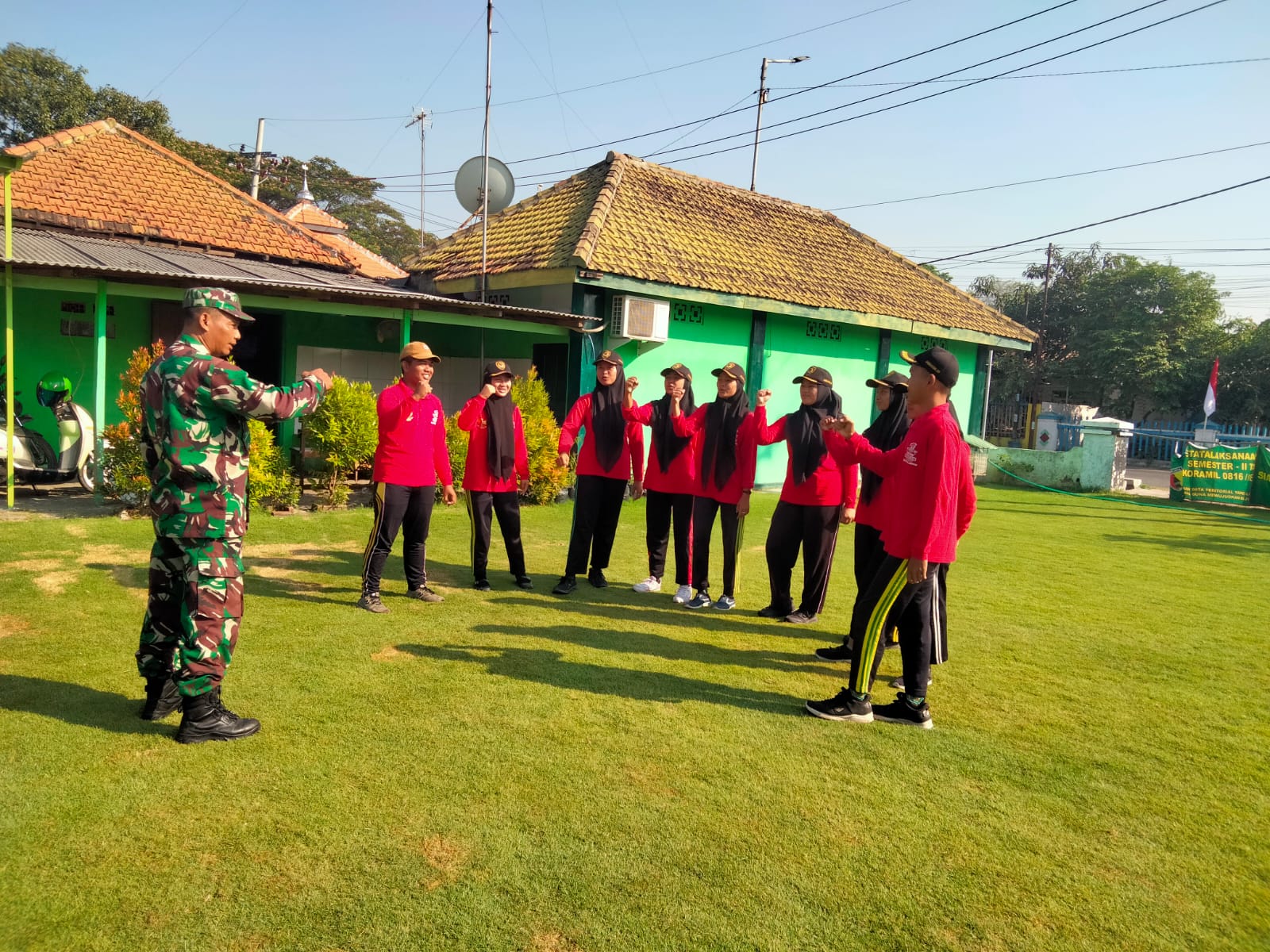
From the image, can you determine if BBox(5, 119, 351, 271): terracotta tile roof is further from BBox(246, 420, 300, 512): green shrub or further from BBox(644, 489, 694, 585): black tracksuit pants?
BBox(644, 489, 694, 585): black tracksuit pants

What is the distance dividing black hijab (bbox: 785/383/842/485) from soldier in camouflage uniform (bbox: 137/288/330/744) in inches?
130

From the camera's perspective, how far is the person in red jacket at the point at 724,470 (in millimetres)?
6379

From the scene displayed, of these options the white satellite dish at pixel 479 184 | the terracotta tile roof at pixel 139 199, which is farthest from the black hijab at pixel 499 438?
the terracotta tile roof at pixel 139 199

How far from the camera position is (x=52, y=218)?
473 inches

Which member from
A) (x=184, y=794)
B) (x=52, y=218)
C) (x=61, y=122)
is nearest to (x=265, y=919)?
(x=184, y=794)

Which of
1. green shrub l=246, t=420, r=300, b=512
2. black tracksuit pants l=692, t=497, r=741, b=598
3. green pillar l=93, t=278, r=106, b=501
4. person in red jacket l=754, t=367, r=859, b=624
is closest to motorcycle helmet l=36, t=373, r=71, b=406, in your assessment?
green pillar l=93, t=278, r=106, b=501

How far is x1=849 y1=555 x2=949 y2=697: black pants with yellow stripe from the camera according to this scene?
4188 millimetres

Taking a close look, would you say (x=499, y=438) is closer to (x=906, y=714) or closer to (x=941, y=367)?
(x=941, y=367)

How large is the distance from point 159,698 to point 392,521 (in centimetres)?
218

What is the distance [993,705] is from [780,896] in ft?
7.86

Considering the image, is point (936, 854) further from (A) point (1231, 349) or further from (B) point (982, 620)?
(A) point (1231, 349)

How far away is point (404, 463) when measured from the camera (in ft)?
19.3

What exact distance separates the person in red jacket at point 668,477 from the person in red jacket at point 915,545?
2249mm

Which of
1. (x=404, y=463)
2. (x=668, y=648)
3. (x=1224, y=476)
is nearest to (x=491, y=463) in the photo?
(x=404, y=463)
